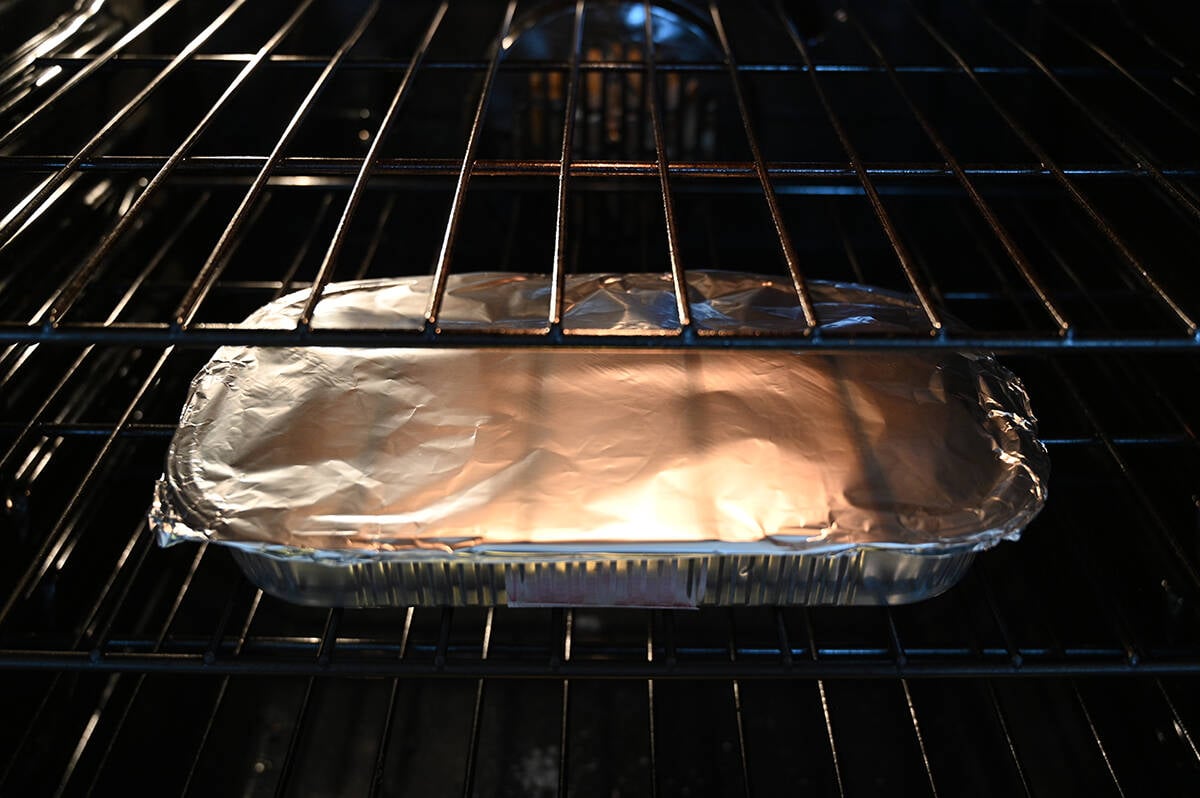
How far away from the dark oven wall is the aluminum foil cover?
74 millimetres

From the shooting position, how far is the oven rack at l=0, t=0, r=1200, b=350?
58 centimetres

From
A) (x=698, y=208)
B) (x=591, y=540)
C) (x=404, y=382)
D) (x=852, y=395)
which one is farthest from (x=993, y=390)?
(x=698, y=208)

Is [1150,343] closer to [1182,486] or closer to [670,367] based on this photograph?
[670,367]

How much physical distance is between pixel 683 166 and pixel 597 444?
0.25 meters

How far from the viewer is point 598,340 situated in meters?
0.54

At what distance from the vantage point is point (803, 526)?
64 cm

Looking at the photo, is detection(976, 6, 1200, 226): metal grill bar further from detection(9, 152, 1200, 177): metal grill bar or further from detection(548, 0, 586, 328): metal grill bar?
detection(548, 0, 586, 328): metal grill bar

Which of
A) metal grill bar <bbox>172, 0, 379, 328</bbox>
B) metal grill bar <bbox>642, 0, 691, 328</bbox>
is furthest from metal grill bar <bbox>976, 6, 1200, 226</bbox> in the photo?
metal grill bar <bbox>172, 0, 379, 328</bbox>

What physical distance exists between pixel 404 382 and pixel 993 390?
444 millimetres

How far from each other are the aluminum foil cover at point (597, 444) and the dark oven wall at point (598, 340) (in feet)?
0.24

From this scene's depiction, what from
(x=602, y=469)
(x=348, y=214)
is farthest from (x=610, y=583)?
(x=348, y=214)

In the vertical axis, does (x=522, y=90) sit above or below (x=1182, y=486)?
above

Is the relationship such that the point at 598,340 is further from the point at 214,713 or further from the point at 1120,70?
the point at 1120,70

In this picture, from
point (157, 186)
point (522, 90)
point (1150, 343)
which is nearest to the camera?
point (1150, 343)
